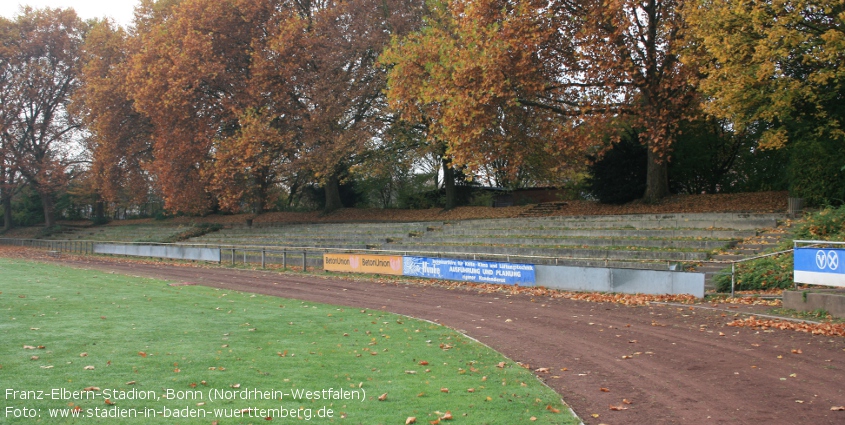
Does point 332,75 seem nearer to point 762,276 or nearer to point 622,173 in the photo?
point 622,173

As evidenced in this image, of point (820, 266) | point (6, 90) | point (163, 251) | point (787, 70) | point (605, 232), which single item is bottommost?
point (163, 251)

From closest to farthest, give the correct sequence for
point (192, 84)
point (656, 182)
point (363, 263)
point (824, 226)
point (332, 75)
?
1. point (824, 226)
2. point (363, 263)
3. point (656, 182)
4. point (332, 75)
5. point (192, 84)

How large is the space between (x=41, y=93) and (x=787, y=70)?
55719 millimetres

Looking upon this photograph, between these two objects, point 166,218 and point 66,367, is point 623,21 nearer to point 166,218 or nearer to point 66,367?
point 66,367

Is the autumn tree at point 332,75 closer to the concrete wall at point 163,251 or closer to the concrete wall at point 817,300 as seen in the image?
the concrete wall at point 163,251

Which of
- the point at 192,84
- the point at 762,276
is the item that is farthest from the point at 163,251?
the point at 762,276

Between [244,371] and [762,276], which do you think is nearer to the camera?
[244,371]

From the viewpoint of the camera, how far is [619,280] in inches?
681

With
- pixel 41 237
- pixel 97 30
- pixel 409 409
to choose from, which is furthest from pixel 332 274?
pixel 41 237

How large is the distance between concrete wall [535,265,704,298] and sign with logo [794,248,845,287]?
8.05 feet

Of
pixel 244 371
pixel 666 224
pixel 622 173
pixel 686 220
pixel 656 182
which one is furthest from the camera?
pixel 622 173

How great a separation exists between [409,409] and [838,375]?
18.8 ft

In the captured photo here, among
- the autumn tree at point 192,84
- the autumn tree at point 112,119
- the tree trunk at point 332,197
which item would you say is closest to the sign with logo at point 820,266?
the autumn tree at point 192,84

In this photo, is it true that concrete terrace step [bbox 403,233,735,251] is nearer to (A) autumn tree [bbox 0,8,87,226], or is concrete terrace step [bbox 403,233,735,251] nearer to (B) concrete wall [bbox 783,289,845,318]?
(B) concrete wall [bbox 783,289,845,318]
